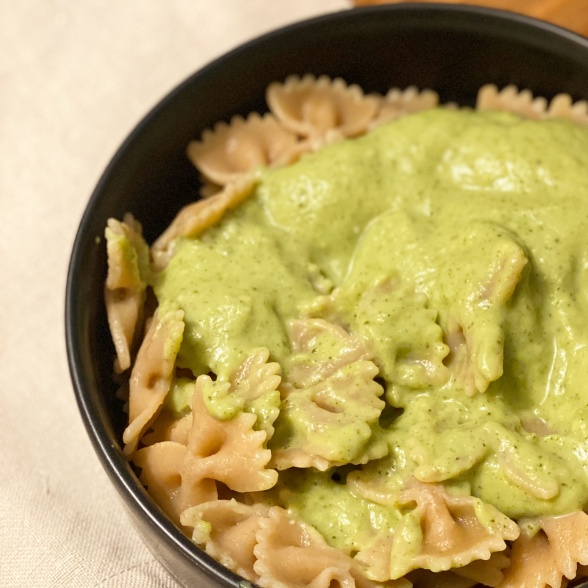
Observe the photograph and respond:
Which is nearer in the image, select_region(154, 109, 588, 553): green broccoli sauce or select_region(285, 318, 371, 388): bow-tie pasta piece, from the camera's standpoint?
select_region(154, 109, 588, 553): green broccoli sauce

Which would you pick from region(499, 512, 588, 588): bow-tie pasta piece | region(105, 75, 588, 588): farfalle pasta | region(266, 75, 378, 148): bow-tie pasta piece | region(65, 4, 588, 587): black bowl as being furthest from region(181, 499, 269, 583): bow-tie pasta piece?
region(266, 75, 378, 148): bow-tie pasta piece

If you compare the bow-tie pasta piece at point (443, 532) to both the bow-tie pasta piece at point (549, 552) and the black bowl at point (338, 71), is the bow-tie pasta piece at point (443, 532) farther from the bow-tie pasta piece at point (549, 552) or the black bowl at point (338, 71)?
the black bowl at point (338, 71)

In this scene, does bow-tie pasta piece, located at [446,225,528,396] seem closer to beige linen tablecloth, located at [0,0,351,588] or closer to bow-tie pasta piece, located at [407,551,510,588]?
bow-tie pasta piece, located at [407,551,510,588]

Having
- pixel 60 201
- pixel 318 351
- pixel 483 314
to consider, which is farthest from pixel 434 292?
pixel 60 201

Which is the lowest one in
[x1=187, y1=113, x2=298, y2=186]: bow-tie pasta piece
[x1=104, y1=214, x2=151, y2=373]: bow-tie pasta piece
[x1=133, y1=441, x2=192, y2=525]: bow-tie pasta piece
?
[x1=133, y1=441, x2=192, y2=525]: bow-tie pasta piece

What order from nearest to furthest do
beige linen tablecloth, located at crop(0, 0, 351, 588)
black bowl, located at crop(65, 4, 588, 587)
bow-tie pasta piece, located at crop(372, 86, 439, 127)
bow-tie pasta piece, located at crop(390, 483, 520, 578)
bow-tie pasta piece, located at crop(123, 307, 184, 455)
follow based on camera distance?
bow-tie pasta piece, located at crop(390, 483, 520, 578) → bow-tie pasta piece, located at crop(123, 307, 184, 455) → beige linen tablecloth, located at crop(0, 0, 351, 588) → black bowl, located at crop(65, 4, 588, 587) → bow-tie pasta piece, located at crop(372, 86, 439, 127)

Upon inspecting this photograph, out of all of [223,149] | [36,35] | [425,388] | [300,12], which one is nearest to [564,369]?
[425,388]

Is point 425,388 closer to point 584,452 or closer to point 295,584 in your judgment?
point 584,452
